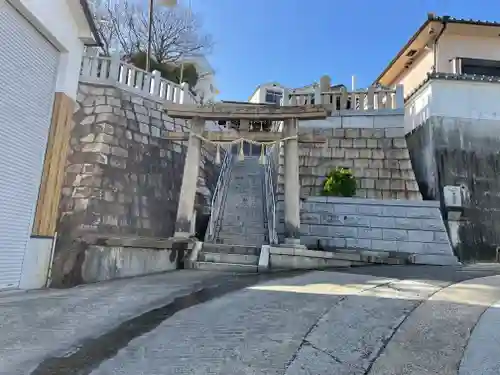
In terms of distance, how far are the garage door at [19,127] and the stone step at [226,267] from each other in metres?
3.18

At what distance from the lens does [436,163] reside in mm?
11117

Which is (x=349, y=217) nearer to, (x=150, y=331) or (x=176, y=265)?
(x=176, y=265)

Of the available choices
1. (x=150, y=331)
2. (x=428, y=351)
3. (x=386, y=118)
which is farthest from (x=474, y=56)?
(x=150, y=331)

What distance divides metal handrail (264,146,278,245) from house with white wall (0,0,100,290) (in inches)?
185

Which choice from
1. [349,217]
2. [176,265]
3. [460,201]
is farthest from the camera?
[460,201]

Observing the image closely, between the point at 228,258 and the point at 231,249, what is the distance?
39cm

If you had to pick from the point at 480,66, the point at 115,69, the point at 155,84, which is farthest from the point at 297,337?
the point at 480,66

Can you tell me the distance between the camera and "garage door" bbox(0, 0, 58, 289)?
5184 mm

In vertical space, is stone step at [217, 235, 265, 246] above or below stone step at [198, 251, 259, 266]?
above

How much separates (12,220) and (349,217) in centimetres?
746

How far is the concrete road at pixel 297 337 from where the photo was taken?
2.57 m

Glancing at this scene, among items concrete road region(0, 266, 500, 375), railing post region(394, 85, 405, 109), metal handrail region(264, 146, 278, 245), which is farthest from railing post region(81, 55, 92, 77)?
railing post region(394, 85, 405, 109)

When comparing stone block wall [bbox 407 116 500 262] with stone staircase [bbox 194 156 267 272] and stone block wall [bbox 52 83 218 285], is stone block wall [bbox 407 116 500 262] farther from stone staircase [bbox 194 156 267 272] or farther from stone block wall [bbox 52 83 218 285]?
stone block wall [bbox 52 83 218 285]

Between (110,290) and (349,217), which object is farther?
(349,217)
